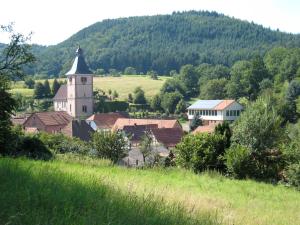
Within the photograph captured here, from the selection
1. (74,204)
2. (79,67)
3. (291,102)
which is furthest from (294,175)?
(79,67)

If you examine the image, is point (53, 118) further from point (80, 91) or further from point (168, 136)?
point (168, 136)

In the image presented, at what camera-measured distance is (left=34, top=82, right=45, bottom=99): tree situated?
110 meters

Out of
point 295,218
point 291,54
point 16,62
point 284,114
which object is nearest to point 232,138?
point 16,62

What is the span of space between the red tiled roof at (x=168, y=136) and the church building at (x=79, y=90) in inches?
1533

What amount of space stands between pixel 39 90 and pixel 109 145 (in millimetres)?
87267

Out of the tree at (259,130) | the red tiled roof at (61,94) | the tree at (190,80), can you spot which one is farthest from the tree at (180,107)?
the tree at (259,130)

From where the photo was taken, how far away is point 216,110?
95.2 m

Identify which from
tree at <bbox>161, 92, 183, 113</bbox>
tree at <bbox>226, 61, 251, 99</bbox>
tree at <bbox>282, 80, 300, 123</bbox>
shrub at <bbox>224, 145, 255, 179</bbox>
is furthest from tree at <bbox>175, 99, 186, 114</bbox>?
shrub at <bbox>224, 145, 255, 179</bbox>

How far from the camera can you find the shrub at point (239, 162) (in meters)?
22.1

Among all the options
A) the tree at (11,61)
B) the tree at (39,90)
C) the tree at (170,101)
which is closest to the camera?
the tree at (11,61)

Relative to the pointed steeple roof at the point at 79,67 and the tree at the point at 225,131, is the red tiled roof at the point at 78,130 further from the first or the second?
the tree at the point at 225,131

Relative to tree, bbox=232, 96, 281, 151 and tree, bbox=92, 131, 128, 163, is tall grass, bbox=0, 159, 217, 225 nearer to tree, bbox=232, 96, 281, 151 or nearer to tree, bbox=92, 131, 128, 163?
tree, bbox=232, 96, 281, 151

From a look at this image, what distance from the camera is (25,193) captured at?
620cm

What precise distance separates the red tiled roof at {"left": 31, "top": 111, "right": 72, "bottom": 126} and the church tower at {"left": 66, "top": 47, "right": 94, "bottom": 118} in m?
16.5
